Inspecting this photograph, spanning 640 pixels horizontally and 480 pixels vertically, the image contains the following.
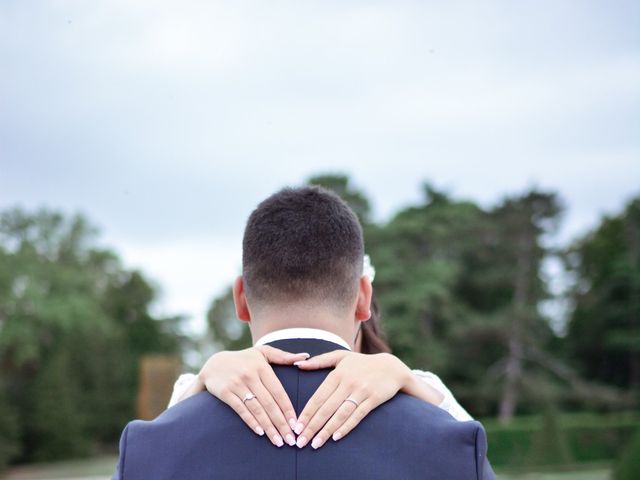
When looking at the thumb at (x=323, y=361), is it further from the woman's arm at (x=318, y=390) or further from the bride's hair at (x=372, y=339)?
the bride's hair at (x=372, y=339)

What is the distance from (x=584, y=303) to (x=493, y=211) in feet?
23.6

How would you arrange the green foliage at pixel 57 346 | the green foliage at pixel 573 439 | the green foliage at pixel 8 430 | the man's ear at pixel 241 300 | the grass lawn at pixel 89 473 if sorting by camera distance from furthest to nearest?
the green foliage at pixel 57 346, the green foliage at pixel 8 430, the green foliage at pixel 573 439, the grass lawn at pixel 89 473, the man's ear at pixel 241 300

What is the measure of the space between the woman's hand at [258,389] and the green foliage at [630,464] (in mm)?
13269

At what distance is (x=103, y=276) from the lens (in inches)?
2197

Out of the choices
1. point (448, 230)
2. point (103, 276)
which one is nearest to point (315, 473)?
point (448, 230)

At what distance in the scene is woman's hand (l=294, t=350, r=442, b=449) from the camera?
70.0 inches

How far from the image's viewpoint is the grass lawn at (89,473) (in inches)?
959

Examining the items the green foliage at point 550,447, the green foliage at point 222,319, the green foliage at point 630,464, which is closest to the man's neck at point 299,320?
the green foliage at point 630,464

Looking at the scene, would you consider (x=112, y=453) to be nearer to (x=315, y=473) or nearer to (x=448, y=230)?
(x=448, y=230)

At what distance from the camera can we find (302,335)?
2.00 metres

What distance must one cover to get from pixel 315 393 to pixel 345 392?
0.07m

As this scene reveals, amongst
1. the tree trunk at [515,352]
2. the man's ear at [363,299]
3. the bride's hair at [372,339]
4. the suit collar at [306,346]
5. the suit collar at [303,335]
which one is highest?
the tree trunk at [515,352]

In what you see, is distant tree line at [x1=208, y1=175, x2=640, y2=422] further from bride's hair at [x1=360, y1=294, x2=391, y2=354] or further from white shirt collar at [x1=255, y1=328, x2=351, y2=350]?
white shirt collar at [x1=255, y1=328, x2=351, y2=350]

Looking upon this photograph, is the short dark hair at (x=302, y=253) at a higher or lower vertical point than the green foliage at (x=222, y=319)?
lower
